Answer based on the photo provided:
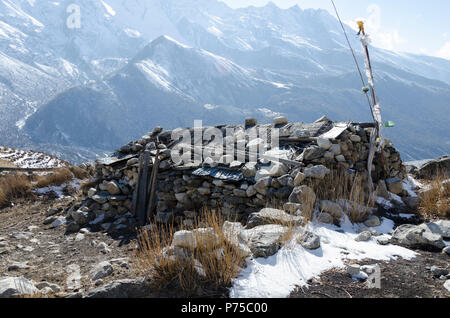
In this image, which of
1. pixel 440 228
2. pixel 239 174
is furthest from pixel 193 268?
pixel 440 228

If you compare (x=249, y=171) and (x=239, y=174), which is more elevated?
(x=249, y=171)

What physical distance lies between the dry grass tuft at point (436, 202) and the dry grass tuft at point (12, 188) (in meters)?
11.2

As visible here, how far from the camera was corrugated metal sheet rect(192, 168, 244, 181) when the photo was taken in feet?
20.6

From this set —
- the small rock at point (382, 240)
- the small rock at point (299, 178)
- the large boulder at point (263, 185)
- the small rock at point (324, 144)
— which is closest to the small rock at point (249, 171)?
the large boulder at point (263, 185)

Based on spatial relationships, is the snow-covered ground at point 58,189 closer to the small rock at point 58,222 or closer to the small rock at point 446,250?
the small rock at point 58,222

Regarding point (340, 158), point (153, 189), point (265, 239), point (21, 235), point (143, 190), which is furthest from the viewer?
point (143, 190)

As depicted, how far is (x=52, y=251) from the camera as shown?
555 cm

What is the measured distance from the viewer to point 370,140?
6633 millimetres

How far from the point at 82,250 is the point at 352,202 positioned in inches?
194

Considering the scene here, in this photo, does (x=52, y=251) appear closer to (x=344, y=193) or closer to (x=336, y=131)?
(x=344, y=193)

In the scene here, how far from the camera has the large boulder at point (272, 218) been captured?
4.32m

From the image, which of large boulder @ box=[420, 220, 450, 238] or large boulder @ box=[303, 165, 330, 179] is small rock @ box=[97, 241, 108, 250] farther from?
large boulder @ box=[420, 220, 450, 238]

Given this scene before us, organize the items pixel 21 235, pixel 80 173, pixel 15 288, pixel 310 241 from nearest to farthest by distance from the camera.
Answer: pixel 15 288
pixel 310 241
pixel 21 235
pixel 80 173

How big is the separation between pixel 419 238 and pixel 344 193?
4.63ft
